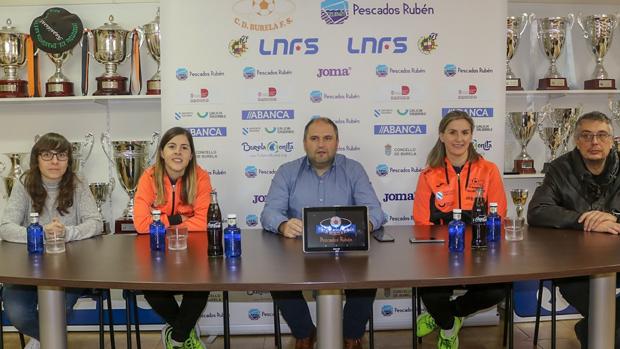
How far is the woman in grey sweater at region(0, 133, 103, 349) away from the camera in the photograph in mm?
2658

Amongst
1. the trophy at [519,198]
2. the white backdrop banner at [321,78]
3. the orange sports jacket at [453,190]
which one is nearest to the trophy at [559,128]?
the trophy at [519,198]

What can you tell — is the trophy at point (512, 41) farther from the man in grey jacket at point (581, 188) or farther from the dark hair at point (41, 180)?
the dark hair at point (41, 180)

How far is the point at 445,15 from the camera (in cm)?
357

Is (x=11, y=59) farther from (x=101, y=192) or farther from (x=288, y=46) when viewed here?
(x=288, y=46)

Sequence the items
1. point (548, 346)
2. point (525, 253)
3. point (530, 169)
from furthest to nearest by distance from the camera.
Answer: point (530, 169), point (548, 346), point (525, 253)

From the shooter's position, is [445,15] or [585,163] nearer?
[585,163]

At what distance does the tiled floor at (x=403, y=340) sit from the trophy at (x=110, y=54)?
5.19 ft

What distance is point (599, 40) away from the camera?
12.9ft

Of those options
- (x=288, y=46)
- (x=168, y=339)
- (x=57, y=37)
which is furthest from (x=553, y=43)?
(x=57, y=37)

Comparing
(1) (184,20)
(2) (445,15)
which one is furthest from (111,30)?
(2) (445,15)

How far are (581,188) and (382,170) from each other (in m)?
1.19

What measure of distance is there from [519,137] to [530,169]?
0.24 metres

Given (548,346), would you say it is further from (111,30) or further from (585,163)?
(111,30)

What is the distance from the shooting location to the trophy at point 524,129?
12.6 feet
